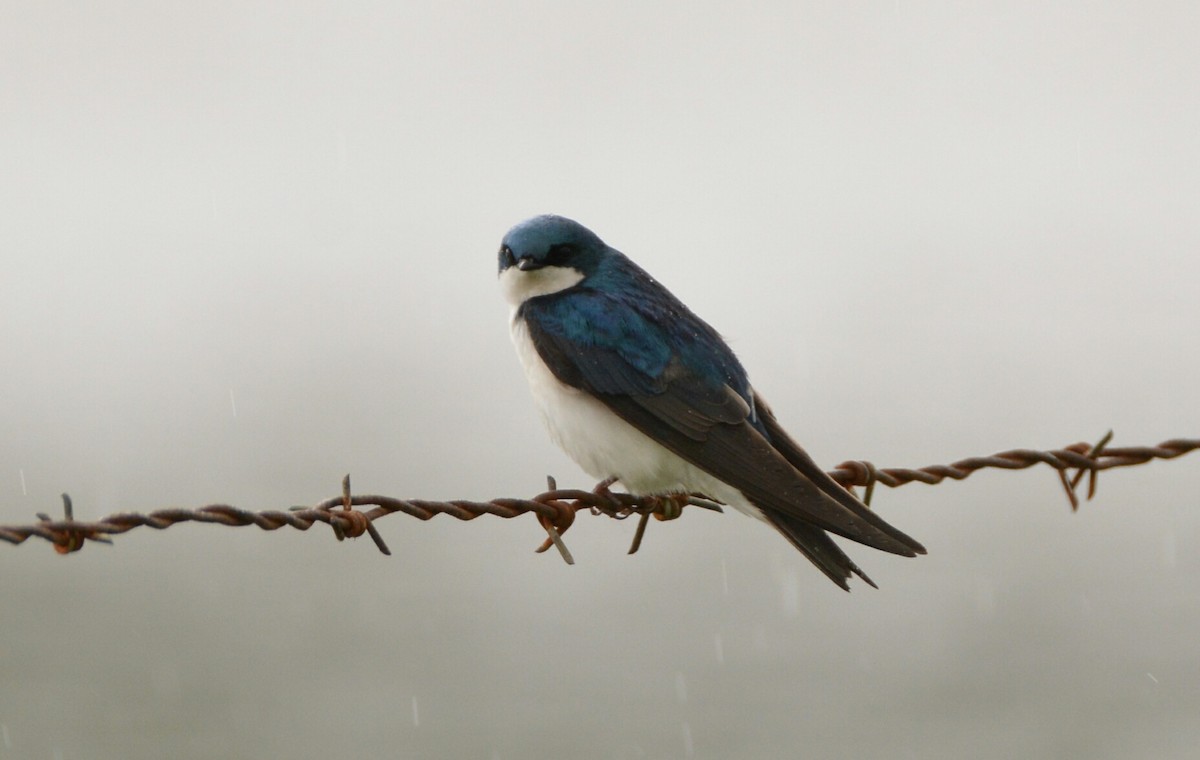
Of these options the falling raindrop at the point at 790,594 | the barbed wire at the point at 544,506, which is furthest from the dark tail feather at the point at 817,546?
the falling raindrop at the point at 790,594

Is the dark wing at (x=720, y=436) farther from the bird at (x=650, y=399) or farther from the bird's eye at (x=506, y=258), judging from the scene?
the bird's eye at (x=506, y=258)

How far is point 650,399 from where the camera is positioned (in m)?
3.76

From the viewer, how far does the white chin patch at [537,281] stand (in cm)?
423

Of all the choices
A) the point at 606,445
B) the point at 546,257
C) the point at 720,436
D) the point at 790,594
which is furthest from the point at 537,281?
the point at 790,594

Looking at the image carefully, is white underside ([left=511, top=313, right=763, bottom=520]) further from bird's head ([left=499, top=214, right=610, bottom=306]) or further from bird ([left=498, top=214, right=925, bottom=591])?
bird's head ([left=499, top=214, right=610, bottom=306])

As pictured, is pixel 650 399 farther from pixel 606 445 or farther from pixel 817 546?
pixel 817 546

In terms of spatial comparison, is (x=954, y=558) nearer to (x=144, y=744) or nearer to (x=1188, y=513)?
(x=1188, y=513)

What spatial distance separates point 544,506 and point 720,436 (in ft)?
2.24

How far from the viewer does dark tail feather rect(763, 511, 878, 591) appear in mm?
3365

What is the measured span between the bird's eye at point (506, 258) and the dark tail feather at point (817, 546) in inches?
45.3

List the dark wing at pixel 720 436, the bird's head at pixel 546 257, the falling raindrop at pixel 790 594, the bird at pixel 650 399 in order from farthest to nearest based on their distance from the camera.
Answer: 1. the falling raindrop at pixel 790 594
2. the bird's head at pixel 546 257
3. the bird at pixel 650 399
4. the dark wing at pixel 720 436

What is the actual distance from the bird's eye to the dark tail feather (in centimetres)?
115

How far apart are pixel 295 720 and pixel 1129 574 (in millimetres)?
7388

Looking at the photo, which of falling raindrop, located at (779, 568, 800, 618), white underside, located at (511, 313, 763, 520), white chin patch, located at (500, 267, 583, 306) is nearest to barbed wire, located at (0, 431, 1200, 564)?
white underside, located at (511, 313, 763, 520)
